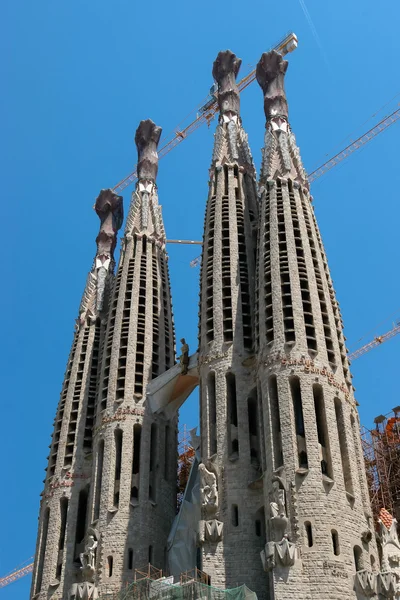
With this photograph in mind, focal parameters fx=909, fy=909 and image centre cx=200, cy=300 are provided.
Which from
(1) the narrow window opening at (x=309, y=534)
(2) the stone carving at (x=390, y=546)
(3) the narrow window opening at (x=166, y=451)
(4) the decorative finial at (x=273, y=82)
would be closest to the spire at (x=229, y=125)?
(4) the decorative finial at (x=273, y=82)

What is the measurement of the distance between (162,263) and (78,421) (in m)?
13.4

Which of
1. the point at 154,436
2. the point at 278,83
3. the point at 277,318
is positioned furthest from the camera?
the point at 278,83

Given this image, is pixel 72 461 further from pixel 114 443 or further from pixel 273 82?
pixel 273 82

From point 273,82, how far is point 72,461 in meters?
28.5

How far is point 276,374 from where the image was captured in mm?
43031

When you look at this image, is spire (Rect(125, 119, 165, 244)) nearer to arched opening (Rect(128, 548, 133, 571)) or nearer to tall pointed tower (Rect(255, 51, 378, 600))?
tall pointed tower (Rect(255, 51, 378, 600))

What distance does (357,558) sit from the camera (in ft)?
124

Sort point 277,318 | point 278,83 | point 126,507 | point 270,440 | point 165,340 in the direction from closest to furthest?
point 270,440 → point 277,318 → point 126,507 → point 165,340 → point 278,83

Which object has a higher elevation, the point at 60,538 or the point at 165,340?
the point at 165,340

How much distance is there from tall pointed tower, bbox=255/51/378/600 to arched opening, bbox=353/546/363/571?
0.14 feet

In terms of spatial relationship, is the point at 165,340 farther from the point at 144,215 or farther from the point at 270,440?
the point at 270,440

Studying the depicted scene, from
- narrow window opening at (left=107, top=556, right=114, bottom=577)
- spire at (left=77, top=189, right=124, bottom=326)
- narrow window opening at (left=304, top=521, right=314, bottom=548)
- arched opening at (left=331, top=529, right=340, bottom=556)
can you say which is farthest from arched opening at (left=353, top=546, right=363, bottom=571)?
spire at (left=77, top=189, right=124, bottom=326)

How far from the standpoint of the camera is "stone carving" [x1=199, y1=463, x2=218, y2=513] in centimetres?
4231

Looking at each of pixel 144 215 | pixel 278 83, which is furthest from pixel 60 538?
pixel 278 83
